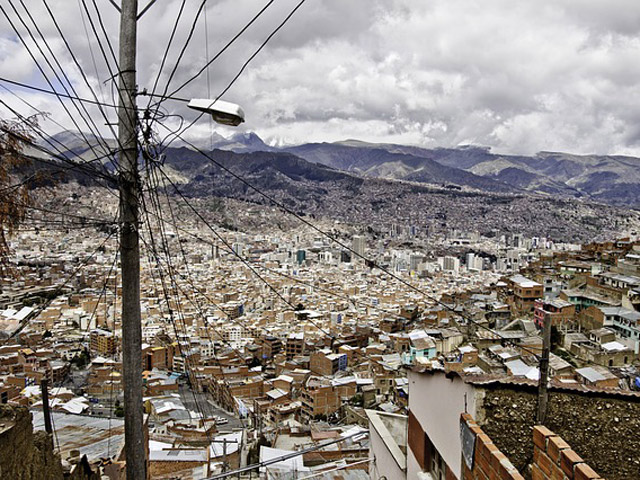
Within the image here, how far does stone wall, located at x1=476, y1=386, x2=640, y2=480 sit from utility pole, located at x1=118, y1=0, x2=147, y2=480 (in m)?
1.46

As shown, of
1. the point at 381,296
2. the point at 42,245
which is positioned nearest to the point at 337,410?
the point at 381,296

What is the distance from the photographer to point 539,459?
1522mm

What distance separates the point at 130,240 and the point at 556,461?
5.68 ft

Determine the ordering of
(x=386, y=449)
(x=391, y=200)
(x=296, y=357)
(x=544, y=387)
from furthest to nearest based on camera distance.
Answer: (x=391, y=200), (x=296, y=357), (x=386, y=449), (x=544, y=387)

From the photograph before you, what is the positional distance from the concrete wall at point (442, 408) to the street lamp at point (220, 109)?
59.6 inches

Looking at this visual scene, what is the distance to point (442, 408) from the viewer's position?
2447mm

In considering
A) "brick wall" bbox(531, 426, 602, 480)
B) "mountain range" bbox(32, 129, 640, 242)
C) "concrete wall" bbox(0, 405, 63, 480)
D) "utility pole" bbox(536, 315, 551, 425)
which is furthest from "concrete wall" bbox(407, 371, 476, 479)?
"mountain range" bbox(32, 129, 640, 242)

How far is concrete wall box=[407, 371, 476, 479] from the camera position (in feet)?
7.30

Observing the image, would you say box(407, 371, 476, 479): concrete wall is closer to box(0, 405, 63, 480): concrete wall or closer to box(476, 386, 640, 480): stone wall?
box(476, 386, 640, 480): stone wall

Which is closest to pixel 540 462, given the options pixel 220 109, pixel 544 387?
pixel 544 387

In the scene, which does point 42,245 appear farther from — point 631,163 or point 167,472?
point 631,163

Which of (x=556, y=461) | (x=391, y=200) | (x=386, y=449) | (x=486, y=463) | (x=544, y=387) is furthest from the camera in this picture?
(x=391, y=200)

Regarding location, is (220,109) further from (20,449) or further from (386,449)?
(386,449)

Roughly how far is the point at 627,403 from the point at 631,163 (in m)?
212
